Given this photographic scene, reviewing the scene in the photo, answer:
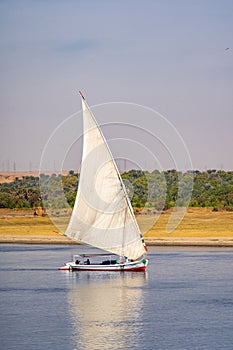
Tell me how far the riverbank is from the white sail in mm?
25773

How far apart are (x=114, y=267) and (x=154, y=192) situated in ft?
166

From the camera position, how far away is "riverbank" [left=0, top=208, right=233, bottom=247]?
97.6 meters

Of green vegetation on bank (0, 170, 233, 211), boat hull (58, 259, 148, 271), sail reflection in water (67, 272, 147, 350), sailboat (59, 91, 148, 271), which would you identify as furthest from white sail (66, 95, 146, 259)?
green vegetation on bank (0, 170, 233, 211)

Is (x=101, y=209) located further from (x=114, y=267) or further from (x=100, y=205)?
(x=114, y=267)

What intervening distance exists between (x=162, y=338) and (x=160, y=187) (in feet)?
248

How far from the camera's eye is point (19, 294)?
57.1 meters

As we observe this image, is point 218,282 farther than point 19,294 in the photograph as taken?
Yes

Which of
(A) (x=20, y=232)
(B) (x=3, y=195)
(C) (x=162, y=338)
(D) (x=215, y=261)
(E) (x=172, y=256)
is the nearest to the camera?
(C) (x=162, y=338)

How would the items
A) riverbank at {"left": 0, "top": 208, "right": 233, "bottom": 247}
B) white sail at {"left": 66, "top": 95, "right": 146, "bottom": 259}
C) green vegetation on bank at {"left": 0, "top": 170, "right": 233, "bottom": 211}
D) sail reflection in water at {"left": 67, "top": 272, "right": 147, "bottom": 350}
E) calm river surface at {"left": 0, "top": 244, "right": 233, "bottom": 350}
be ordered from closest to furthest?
calm river surface at {"left": 0, "top": 244, "right": 233, "bottom": 350} → sail reflection in water at {"left": 67, "top": 272, "right": 147, "bottom": 350} → white sail at {"left": 66, "top": 95, "right": 146, "bottom": 259} → riverbank at {"left": 0, "top": 208, "right": 233, "bottom": 247} → green vegetation on bank at {"left": 0, "top": 170, "right": 233, "bottom": 211}

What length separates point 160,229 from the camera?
347ft

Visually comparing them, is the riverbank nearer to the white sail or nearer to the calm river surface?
the calm river surface

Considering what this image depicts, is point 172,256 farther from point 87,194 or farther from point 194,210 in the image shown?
point 194,210

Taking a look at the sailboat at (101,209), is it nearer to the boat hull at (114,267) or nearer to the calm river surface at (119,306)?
the boat hull at (114,267)

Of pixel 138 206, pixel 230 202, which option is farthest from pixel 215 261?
pixel 230 202
